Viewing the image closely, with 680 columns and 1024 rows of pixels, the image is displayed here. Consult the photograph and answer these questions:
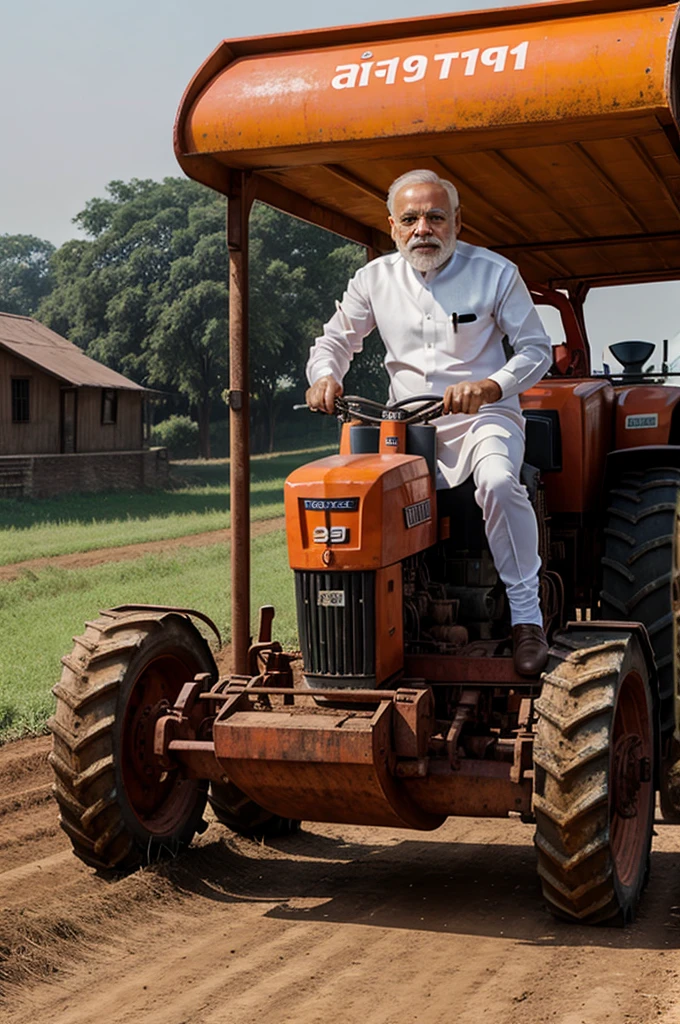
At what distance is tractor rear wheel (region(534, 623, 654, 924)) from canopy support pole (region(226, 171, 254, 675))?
2153mm

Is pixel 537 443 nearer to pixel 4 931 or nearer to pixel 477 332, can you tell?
pixel 477 332

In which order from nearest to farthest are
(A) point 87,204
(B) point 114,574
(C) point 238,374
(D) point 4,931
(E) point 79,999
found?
(E) point 79,999 < (D) point 4,931 < (C) point 238,374 < (B) point 114,574 < (A) point 87,204

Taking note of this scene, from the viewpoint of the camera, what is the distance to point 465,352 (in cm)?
561

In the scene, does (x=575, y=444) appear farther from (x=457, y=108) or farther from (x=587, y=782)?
(x=587, y=782)

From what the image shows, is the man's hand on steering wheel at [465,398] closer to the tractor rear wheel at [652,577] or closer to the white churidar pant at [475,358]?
the white churidar pant at [475,358]

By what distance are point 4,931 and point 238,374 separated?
316cm

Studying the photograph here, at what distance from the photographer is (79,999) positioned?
4.27m

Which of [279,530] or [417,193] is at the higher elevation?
[417,193]

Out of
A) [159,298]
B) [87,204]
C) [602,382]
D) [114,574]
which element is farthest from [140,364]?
[602,382]

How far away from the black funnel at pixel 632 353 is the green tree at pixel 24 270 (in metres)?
108

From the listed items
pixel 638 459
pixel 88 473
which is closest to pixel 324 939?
pixel 638 459

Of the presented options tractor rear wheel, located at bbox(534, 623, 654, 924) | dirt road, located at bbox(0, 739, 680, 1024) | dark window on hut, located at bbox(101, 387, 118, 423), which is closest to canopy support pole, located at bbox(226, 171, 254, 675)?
dirt road, located at bbox(0, 739, 680, 1024)

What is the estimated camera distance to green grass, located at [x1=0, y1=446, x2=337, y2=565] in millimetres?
23688

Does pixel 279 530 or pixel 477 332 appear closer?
pixel 477 332
